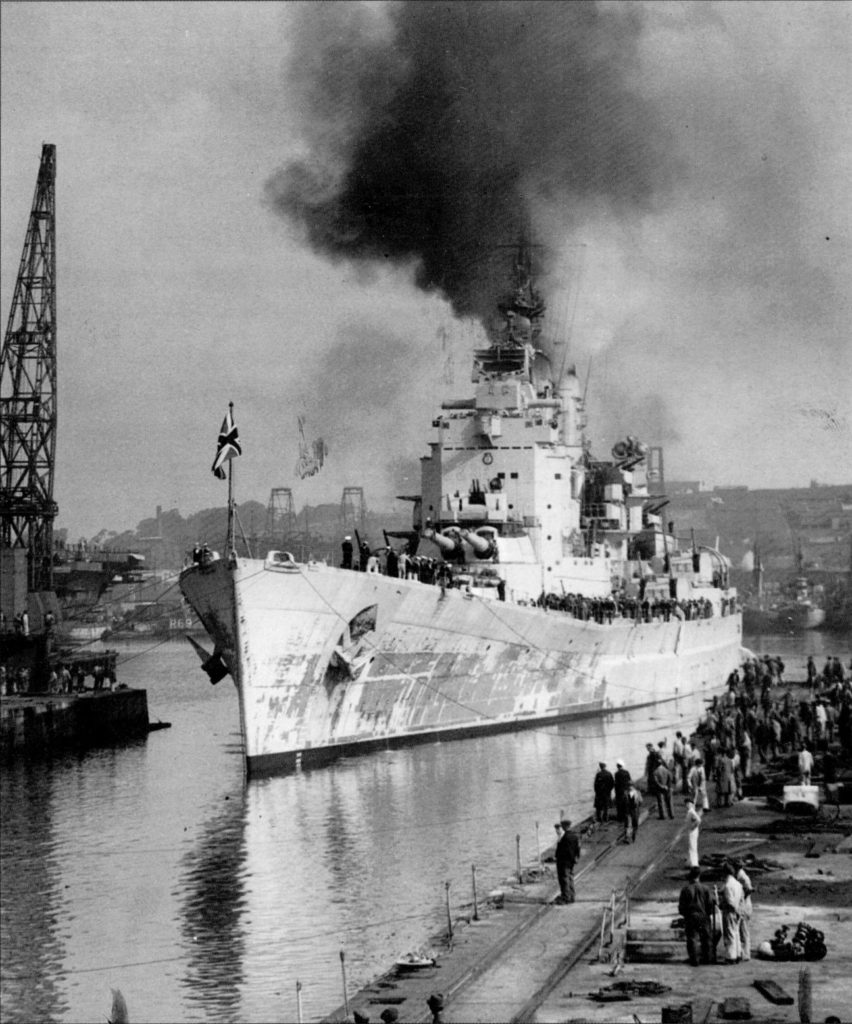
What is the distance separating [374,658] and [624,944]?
1459cm

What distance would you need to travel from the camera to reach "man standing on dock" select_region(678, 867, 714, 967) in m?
10.7

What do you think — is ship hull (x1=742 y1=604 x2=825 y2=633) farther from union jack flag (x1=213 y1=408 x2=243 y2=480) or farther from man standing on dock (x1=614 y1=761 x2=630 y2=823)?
man standing on dock (x1=614 y1=761 x2=630 y2=823)

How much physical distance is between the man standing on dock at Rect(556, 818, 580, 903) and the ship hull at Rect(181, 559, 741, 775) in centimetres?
1090

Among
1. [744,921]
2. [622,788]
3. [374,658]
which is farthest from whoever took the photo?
[374,658]

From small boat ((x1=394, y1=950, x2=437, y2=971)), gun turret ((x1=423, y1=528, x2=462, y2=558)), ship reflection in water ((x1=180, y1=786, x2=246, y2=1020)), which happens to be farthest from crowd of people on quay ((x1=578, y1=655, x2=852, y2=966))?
gun turret ((x1=423, y1=528, x2=462, y2=558))

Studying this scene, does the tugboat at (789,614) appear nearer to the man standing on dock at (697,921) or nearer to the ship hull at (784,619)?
the ship hull at (784,619)

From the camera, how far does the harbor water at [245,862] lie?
45.1 ft

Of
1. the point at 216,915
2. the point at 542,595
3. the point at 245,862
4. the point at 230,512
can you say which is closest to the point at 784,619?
the point at 542,595

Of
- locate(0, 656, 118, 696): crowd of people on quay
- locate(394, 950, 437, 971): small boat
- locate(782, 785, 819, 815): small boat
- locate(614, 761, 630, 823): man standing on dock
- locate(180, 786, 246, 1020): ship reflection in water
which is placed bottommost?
locate(180, 786, 246, 1020): ship reflection in water

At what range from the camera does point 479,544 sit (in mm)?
30641

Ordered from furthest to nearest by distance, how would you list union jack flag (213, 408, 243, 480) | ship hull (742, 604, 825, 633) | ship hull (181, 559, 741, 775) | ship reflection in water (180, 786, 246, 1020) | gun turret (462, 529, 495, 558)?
ship hull (742, 604, 825, 633)
gun turret (462, 529, 495, 558)
ship hull (181, 559, 741, 775)
union jack flag (213, 408, 243, 480)
ship reflection in water (180, 786, 246, 1020)

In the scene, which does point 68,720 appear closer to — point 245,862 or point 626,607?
point 626,607

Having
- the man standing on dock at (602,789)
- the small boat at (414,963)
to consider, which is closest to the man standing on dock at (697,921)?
the small boat at (414,963)

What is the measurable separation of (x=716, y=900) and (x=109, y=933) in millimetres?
7547
